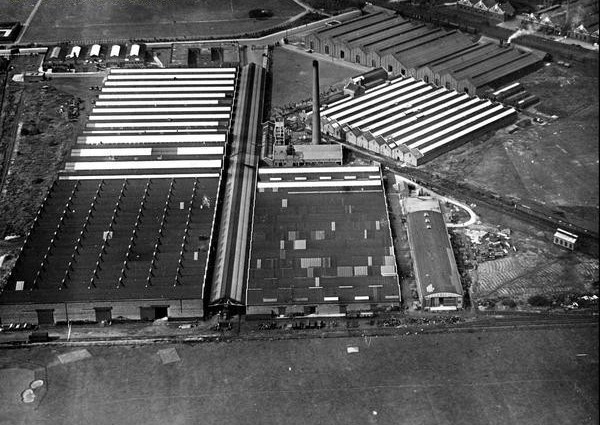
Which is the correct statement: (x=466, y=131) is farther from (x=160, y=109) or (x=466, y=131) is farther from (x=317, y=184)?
(x=160, y=109)

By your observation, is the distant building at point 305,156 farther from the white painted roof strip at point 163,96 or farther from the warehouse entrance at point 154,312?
the warehouse entrance at point 154,312

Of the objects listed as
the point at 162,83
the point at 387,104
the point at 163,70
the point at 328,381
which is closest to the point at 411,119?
the point at 387,104

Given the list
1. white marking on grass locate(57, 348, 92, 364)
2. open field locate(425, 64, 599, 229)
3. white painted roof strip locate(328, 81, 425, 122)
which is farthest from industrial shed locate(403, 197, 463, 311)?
white marking on grass locate(57, 348, 92, 364)

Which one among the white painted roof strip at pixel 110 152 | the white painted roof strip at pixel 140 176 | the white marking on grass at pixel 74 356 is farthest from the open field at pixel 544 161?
the white marking on grass at pixel 74 356

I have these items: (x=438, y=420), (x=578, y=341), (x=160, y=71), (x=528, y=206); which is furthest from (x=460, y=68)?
(x=438, y=420)

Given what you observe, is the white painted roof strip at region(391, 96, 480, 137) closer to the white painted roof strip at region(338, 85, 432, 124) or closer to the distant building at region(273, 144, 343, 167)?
the white painted roof strip at region(338, 85, 432, 124)

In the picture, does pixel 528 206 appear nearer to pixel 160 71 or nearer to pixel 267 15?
pixel 160 71

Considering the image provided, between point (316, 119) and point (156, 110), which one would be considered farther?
point (156, 110)
